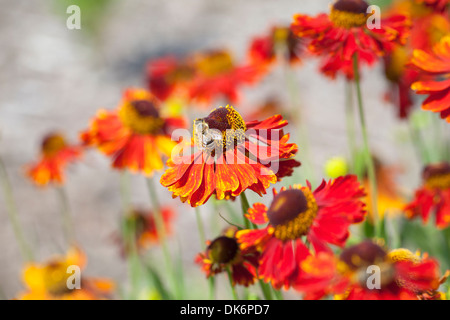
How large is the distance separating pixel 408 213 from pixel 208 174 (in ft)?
1.59

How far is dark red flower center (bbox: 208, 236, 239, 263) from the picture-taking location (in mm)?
675

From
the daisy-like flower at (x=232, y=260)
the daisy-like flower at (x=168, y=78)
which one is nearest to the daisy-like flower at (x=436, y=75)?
the daisy-like flower at (x=232, y=260)

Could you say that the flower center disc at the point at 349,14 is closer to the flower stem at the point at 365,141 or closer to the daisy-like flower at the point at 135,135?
the flower stem at the point at 365,141

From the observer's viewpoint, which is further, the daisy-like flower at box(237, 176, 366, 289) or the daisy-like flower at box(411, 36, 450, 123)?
the daisy-like flower at box(411, 36, 450, 123)

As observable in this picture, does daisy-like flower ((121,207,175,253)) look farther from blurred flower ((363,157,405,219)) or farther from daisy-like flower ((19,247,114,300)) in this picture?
blurred flower ((363,157,405,219))

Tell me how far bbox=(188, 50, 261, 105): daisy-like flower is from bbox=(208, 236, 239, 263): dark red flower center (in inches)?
36.7

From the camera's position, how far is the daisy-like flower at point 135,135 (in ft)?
3.40

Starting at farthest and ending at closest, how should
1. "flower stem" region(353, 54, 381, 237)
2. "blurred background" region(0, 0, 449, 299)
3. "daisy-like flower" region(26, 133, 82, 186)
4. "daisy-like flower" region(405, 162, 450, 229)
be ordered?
"blurred background" region(0, 0, 449, 299), "daisy-like flower" region(26, 133, 82, 186), "daisy-like flower" region(405, 162, 450, 229), "flower stem" region(353, 54, 381, 237)

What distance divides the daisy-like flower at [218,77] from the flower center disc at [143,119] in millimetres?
499

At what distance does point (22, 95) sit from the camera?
3.50 meters

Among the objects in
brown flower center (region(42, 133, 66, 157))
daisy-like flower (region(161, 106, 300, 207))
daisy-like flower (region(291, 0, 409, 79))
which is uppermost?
daisy-like flower (region(291, 0, 409, 79))

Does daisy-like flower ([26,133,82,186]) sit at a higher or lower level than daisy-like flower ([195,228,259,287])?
higher

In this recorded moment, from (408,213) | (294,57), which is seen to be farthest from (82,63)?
(408,213)

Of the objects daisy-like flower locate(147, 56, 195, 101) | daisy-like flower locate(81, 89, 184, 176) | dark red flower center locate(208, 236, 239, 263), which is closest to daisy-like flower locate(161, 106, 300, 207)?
dark red flower center locate(208, 236, 239, 263)
